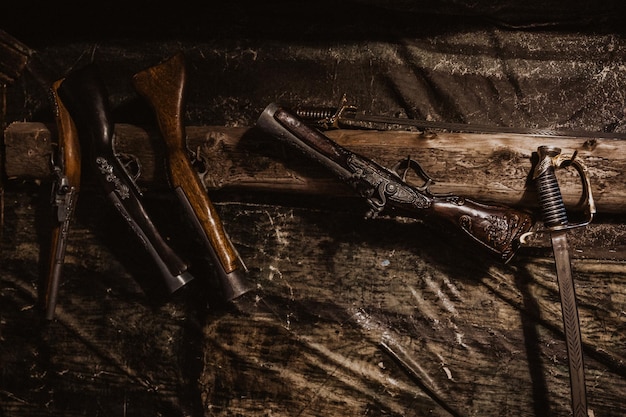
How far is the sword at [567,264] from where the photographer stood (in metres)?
1.74

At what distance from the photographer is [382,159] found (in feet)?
6.39

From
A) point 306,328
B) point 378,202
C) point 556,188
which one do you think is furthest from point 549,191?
point 306,328

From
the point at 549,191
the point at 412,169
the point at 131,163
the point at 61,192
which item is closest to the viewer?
the point at 549,191

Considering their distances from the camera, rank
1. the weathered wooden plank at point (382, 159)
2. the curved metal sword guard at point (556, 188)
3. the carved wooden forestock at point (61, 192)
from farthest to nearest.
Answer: the carved wooden forestock at point (61, 192) → the weathered wooden plank at point (382, 159) → the curved metal sword guard at point (556, 188)

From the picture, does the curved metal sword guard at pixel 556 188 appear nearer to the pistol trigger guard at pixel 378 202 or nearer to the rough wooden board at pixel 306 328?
the rough wooden board at pixel 306 328

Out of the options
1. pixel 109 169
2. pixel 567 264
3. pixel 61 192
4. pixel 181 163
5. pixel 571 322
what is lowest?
pixel 61 192

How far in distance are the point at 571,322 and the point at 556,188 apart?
1.47ft

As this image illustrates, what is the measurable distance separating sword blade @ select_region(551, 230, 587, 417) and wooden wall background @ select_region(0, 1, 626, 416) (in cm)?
15

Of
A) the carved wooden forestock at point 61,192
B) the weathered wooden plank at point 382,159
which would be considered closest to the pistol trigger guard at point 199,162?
the weathered wooden plank at point 382,159

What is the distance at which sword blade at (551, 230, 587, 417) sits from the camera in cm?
175

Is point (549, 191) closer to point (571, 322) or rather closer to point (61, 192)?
point (571, 322)

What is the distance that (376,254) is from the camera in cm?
207

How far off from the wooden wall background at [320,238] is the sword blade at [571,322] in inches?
5.9

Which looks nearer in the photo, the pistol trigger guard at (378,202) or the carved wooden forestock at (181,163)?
the pistol trigger guard at (378,202)
